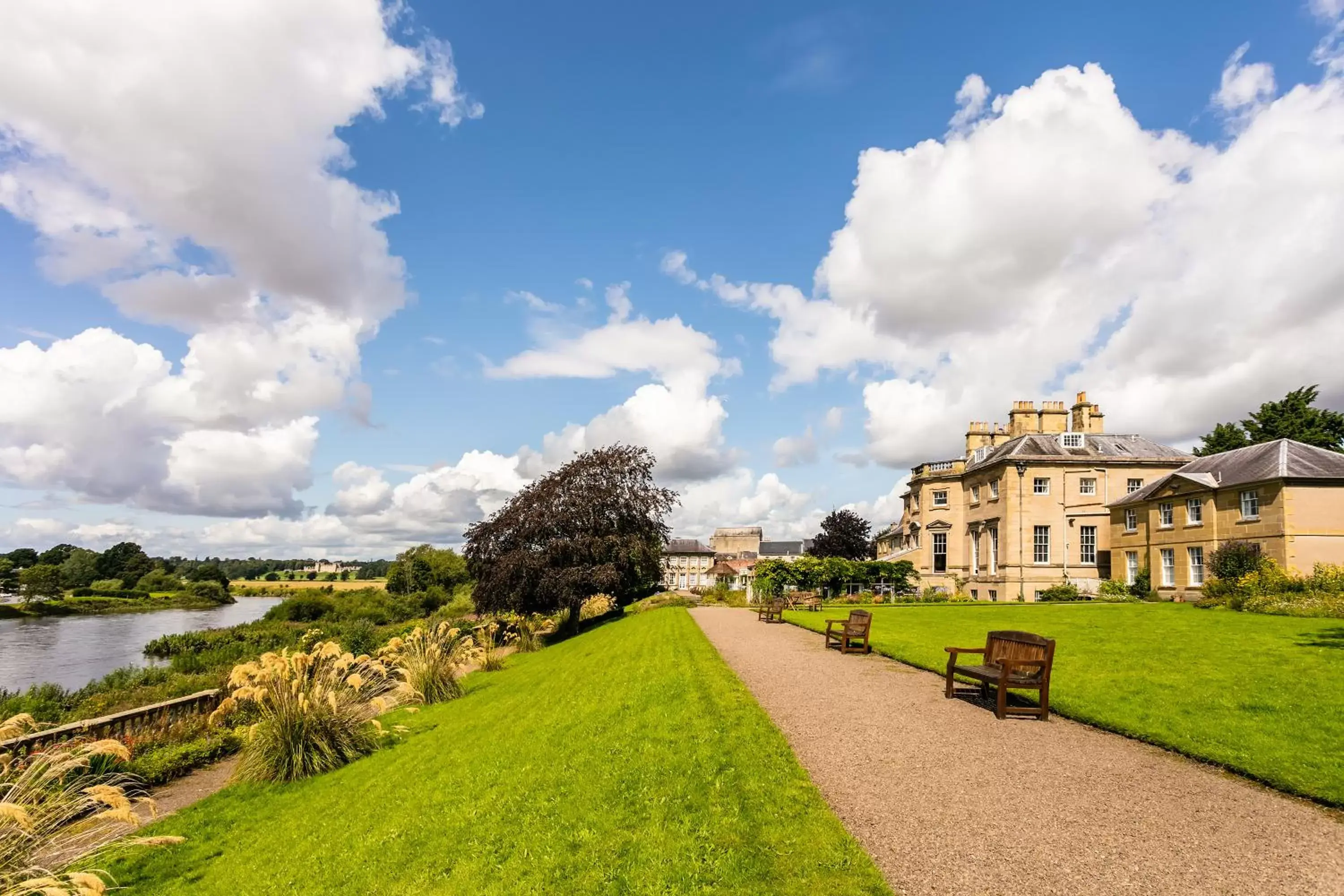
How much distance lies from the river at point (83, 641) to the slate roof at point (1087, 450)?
4926cm

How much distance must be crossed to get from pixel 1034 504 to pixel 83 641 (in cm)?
6145

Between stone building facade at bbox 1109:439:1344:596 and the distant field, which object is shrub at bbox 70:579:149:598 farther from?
stone building facade at bbox 1109:439:1344:596

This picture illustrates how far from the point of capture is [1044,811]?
226 inches

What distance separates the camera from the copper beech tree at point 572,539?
2934 centimetres

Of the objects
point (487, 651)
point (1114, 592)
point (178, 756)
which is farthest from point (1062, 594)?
point (178, 756)

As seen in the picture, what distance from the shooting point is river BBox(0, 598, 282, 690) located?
29906 millimetres

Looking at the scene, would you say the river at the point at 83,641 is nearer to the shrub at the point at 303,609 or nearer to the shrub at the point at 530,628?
the shrub at the point at 303,609

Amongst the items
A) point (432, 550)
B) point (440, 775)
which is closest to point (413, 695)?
point (440, 775)

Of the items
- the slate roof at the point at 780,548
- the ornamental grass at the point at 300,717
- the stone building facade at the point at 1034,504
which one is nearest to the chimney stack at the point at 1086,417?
the stone building facade at the point at 1034,504

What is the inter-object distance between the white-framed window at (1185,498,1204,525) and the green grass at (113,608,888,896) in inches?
1257

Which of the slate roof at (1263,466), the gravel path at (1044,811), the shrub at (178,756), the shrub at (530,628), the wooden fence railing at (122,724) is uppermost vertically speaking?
the slate roof at (1263,466)

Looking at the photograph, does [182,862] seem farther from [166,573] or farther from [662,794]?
[166,573]

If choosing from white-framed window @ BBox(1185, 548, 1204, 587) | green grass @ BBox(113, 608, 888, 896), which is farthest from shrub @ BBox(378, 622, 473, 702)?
white-framed window @ BBox(1185, 548, 1204, 587)

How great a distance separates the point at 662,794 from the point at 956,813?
256 cm
